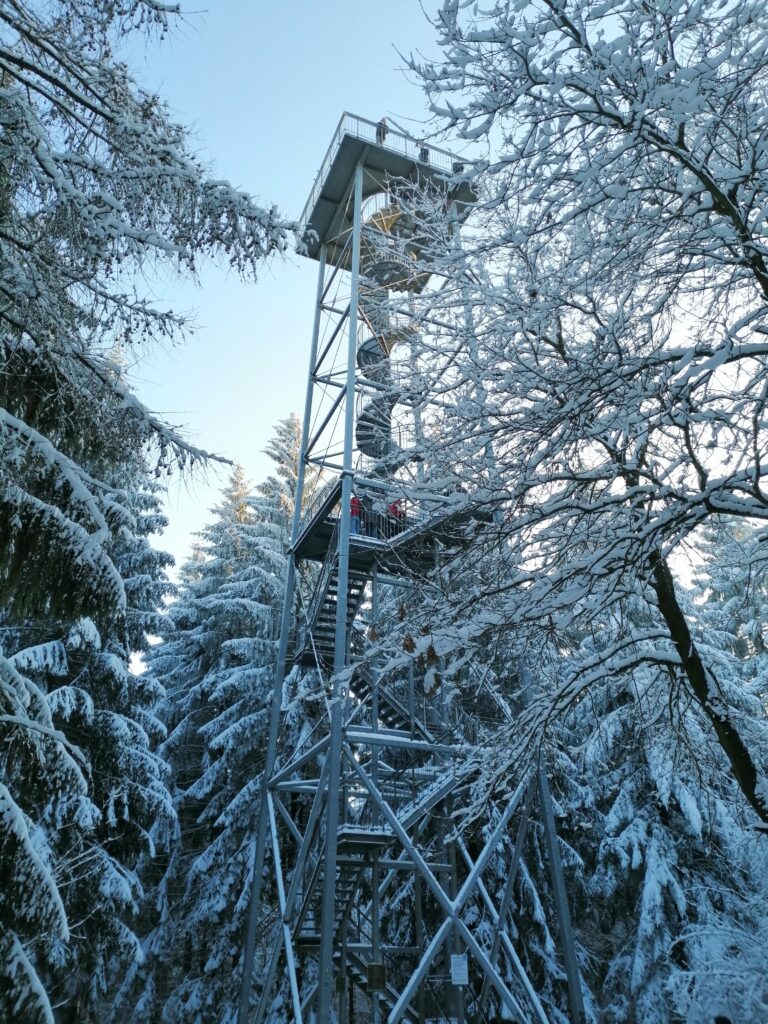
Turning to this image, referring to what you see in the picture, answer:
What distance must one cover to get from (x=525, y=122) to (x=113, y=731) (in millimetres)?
11930

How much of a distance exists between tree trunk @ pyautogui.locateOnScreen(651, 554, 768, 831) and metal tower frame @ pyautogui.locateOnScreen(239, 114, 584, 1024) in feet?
4.65

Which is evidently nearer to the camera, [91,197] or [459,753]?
[91,197]

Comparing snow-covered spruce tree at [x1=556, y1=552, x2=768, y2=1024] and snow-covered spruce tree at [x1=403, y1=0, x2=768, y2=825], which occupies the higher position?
snow-covered spruce tree at [x1=403, y1=0, x2=768, y2=825]

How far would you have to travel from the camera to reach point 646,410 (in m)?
4.39

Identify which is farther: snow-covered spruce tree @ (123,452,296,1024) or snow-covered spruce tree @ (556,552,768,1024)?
snow-covered spruce tree @ (123,452,296,1024)

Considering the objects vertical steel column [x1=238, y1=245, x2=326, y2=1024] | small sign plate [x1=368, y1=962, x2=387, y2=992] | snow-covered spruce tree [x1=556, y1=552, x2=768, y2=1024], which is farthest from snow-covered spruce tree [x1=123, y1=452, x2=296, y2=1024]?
snow-covered spruce tree [x1=556, y1=552, x2=768, y2=1024]

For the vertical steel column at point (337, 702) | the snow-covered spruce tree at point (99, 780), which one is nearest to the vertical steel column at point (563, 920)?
the vertical steel column at point (337, 702)

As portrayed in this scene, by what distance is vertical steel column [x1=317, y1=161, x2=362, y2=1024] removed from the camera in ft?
24.4

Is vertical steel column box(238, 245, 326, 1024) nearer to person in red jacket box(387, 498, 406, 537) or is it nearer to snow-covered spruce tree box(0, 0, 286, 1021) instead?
person in red jacket box(387, 498, 406, 537)

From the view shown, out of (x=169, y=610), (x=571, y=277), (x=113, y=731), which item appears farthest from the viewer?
(x=169, y=610)

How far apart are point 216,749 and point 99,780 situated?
505 centimetres

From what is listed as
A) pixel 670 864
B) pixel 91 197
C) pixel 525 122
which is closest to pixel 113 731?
pixel 670 864

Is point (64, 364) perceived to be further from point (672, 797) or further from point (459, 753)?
point (672, 797)

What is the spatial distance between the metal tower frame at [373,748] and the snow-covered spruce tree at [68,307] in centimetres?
95
